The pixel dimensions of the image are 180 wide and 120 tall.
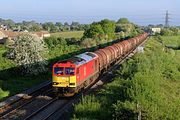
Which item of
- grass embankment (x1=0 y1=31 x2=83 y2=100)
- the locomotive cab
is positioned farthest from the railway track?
grass embankment (x1=0 y1=31 x2=83 y2=100)

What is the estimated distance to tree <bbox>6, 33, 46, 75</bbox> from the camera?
35.4 m

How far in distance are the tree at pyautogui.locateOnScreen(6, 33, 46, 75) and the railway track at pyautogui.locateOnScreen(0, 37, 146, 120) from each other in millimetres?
6054

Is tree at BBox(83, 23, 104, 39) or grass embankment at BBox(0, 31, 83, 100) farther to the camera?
tree at BBox(83, 23, 104, 39)

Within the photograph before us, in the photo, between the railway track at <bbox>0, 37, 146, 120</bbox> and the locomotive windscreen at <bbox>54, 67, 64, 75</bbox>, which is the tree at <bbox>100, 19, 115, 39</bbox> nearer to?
the railway track at <bbox>0, 37, 146, 120</bbox>

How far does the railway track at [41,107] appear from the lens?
21.8m

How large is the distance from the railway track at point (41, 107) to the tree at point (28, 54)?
605 cm

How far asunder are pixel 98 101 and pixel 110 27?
268ft

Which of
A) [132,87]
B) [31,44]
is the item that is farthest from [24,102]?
[31,44]

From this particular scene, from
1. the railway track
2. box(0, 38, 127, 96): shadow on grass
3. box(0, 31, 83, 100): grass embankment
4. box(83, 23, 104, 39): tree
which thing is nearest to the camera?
the railway track

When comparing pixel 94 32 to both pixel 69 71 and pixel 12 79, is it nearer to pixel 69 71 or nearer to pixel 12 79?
pixel 12 79

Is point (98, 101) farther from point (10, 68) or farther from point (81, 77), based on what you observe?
point (10, 68)

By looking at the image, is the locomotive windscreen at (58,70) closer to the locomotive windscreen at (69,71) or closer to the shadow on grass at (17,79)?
the locomotive windscreen at (69,71)

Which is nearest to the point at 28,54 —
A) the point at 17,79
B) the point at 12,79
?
the point at 17,79

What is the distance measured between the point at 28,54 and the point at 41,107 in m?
12.8
